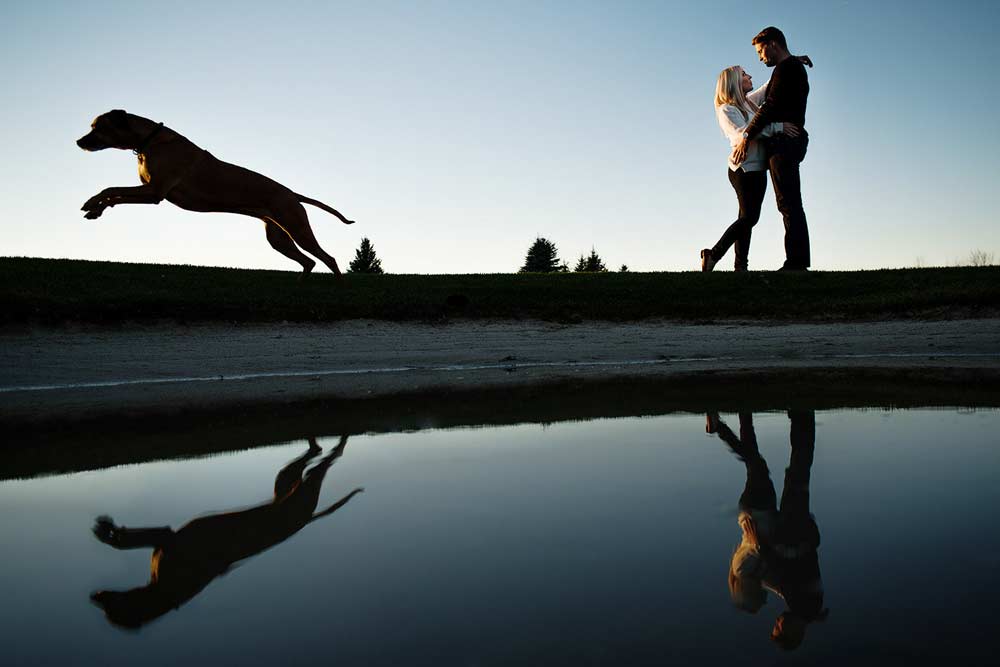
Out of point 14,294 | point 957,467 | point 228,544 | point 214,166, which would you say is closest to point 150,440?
point 228,544

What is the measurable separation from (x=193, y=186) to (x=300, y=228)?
1.99 m

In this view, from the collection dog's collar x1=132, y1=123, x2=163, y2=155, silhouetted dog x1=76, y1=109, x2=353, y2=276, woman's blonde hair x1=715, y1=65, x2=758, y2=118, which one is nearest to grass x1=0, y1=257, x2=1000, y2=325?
silhouetted dog x1=76, y1=109, x2=353, y2=276

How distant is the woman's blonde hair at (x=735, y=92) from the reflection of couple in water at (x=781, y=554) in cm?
1203

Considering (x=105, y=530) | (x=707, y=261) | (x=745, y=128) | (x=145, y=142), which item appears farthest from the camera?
(x=707, y=261)

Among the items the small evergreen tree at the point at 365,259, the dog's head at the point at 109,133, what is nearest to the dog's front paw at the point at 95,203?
the dog's head at the point at 109,133

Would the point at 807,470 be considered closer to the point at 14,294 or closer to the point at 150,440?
the point at 150,440

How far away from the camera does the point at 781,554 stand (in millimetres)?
1504

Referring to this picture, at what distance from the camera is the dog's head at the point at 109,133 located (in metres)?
9.77

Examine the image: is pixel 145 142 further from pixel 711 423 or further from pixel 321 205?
pixel 711 423

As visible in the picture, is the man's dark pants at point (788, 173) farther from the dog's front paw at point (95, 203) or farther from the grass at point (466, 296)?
the dog's front paw at point (95, 203)

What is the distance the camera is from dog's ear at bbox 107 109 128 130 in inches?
388

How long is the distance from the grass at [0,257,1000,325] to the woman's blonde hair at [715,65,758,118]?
2.95 m

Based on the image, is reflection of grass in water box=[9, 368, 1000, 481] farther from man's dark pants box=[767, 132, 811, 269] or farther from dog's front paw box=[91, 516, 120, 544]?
man's dark pants box=[767, 132, 811, 269]

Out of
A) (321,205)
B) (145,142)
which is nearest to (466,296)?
(321,205)
